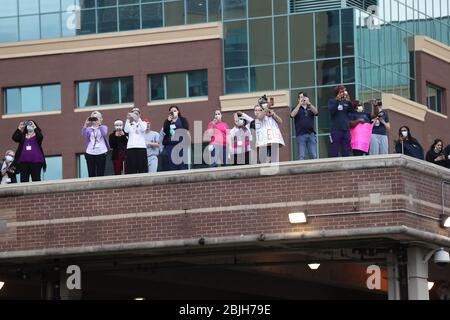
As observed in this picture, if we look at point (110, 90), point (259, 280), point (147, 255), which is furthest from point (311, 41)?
point (147, 255)

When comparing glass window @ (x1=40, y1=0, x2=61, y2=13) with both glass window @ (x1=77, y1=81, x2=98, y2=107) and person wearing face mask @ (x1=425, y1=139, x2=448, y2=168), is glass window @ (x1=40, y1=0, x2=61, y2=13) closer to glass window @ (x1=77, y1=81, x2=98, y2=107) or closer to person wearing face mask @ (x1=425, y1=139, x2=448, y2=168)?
glass window @ (x1=77, y1=81, x2=98, y2=107)

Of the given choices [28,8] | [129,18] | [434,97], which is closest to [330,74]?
[434,97]

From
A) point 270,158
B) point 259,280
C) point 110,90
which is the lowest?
point 259,280

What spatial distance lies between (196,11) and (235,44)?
95.0 inches

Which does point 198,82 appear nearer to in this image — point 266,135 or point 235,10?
point 235,10

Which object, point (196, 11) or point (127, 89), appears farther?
point (196, 11)

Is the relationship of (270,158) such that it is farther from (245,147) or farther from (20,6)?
(20,6)

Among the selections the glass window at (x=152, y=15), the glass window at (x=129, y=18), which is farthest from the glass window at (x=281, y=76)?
the glass window at (x=129, y=18)

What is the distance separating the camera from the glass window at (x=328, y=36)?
5891 cm

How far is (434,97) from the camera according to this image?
209ft

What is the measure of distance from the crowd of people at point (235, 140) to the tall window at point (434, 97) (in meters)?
27.7

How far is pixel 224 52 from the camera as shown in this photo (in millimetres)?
60125

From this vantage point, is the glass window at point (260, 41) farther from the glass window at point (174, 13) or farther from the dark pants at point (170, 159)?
the dark pants at point (170, 159)

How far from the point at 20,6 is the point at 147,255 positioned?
2979 cm
